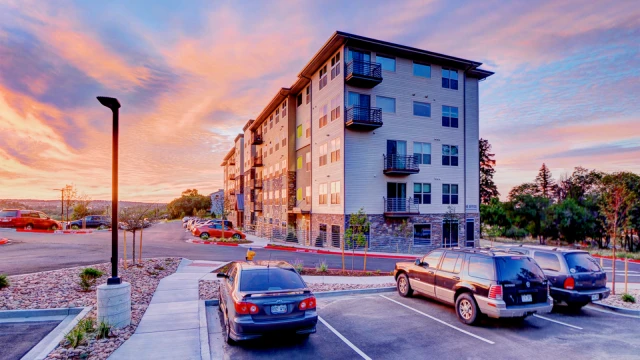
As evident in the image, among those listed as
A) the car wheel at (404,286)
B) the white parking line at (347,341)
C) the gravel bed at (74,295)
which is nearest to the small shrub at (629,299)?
the car wheel at (404,286)

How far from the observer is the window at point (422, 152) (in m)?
28.7

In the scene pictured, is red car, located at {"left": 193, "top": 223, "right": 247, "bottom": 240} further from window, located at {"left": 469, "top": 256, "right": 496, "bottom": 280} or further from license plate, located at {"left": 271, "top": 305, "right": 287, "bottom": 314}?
license plate, located at {"left": 271, "top": 305, "right": 287, "bottom": 314}

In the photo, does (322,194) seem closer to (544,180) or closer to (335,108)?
(335,108)

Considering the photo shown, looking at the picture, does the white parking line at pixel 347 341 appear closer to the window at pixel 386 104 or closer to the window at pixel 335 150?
the window at pixel 335 150

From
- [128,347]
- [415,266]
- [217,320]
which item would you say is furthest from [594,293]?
[128,347]

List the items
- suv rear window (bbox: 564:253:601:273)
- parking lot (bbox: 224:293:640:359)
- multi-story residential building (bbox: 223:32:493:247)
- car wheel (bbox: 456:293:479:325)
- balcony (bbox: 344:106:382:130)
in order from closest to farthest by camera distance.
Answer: parking lot (bbox: 224:293:640:359), car wheel (bbox: 456:293:479:325), suv rear window (bbox: 564:253:601:273), balcony (bbox: 344:106:382:130), multi-story residential building (bbox: 223:32:493:247)

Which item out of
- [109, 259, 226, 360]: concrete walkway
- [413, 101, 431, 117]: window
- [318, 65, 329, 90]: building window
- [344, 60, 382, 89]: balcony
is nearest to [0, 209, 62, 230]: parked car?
[318, 65, 329, 90]: building window

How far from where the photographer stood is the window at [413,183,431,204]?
2864cm

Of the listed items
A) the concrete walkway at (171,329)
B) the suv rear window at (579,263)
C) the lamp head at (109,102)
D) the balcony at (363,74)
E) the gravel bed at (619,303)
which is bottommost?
the gravel bed at (619,303)

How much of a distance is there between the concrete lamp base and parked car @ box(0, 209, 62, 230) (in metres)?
34.8

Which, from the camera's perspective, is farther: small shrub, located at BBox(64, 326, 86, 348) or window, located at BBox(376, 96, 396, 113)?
window, located at BBox(376, 96, 396, 113)

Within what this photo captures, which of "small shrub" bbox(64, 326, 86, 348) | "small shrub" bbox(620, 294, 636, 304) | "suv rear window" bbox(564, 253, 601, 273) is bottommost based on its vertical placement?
"small shrub" bbox(620, 294, 636, 304)

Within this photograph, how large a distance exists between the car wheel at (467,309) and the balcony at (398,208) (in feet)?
60.7

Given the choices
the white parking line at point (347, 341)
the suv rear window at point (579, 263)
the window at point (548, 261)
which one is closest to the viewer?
the white parking line at point (347, 341)
